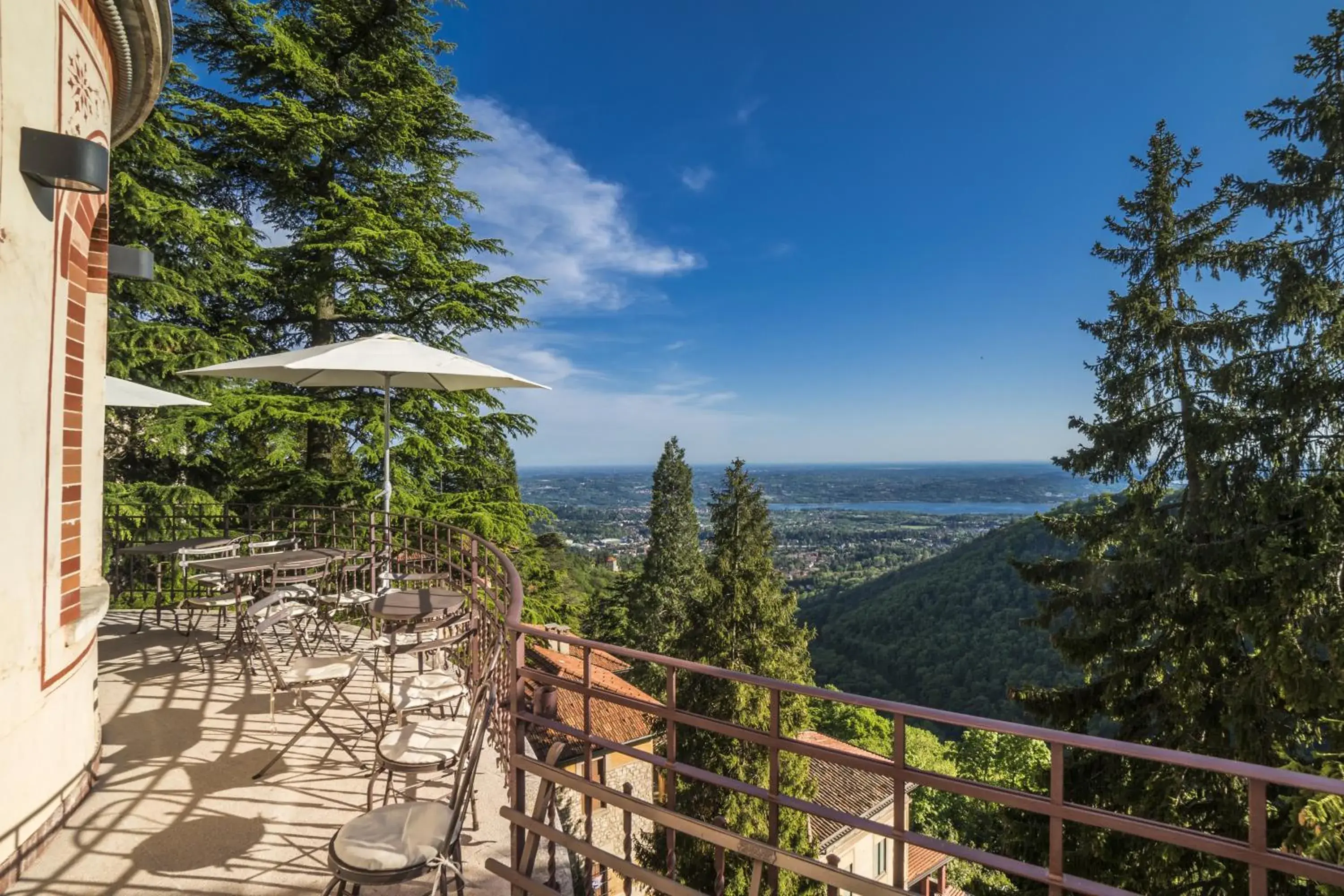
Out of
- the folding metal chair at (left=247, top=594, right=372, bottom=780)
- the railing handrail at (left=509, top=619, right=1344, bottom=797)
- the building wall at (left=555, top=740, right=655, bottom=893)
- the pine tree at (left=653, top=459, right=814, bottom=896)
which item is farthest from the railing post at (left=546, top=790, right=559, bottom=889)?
the pine tree at (left=653, top=459, right=814, bottom=896)

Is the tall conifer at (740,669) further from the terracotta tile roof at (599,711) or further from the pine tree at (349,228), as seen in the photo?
the pine tree at (349,228)

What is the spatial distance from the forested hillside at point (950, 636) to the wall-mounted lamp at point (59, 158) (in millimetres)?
27084

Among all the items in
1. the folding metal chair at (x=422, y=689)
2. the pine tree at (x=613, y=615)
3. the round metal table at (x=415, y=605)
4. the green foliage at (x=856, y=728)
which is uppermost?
the round metal table at (x=415, y=605)

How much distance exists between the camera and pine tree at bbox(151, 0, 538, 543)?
9.93 metres

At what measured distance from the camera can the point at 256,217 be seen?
1112cm

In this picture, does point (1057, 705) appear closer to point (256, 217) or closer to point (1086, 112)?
point (256, 217)

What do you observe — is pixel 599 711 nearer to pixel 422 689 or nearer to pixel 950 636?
pixel 422 689

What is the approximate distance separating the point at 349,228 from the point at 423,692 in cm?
898

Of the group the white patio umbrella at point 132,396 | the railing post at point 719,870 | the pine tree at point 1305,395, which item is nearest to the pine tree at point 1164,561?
the pine tree at point 1305,395

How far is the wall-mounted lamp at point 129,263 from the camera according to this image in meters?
3.86

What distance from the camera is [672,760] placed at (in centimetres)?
213

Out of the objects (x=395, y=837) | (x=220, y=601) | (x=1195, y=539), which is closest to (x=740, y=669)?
(x=1195, y=539)

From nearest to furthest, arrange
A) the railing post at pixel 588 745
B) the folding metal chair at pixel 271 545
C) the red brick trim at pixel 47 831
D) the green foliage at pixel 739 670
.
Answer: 1. the railing post at pixel 588 745
2. the red brick trim at pixel 47 831
3. the folding metal chair at pixel 271 545
4. the green foliage at pixel 739 670

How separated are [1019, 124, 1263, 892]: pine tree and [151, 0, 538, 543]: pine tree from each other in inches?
362
